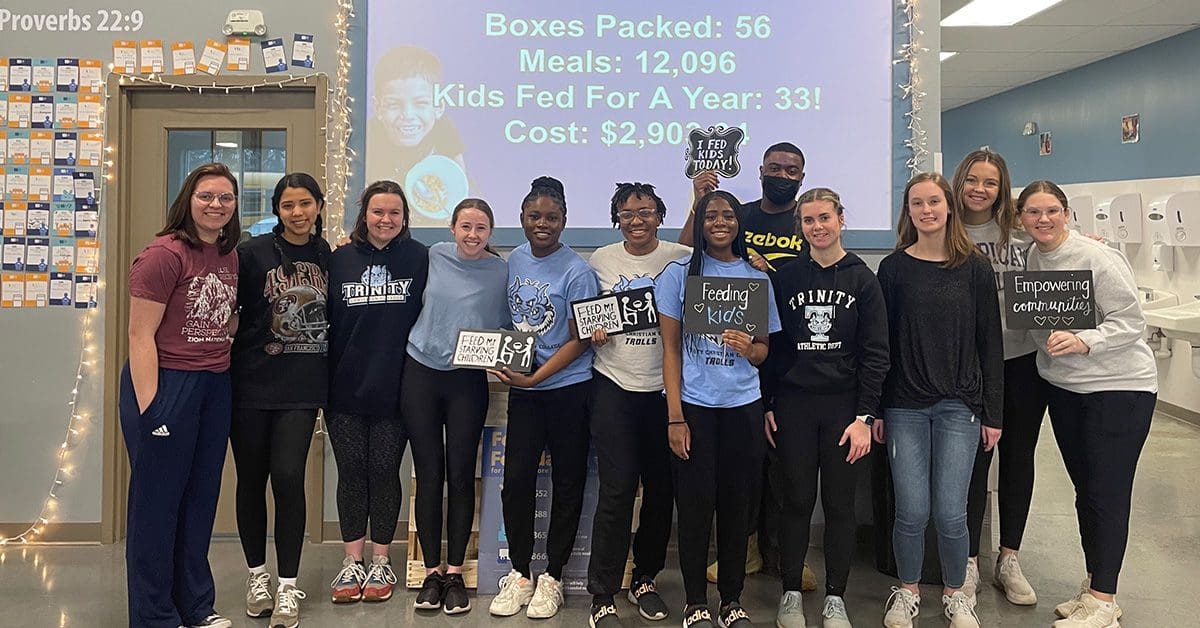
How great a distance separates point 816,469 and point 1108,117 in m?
6.62

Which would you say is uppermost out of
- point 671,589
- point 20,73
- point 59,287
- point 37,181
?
point 20,73

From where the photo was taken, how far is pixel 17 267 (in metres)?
3.53

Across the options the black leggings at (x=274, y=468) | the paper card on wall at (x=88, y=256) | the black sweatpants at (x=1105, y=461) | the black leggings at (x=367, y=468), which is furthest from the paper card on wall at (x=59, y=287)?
the black sweatpants at (x=1105, y=461)

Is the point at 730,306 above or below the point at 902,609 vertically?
above

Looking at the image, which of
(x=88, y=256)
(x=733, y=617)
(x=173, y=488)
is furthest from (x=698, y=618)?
(x=88, y=256)

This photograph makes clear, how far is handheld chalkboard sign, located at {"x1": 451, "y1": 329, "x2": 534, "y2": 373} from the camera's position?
8.69 feet

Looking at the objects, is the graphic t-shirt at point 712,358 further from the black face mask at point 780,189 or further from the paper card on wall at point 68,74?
the paper card on wall at point 68,74

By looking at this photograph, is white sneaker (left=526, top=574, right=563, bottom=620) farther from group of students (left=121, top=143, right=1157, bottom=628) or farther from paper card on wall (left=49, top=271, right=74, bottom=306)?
paper card on wall (left=49, top=271, right=74, bottom=306)

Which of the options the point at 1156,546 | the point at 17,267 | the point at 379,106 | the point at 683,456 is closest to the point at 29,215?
the point at 17,267

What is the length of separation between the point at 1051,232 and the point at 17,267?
4118mm

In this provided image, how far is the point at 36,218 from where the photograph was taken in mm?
3527

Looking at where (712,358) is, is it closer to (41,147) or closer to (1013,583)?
(1013,583)

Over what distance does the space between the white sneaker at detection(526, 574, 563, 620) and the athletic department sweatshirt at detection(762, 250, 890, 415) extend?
1088mm

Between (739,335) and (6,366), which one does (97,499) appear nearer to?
(6,366)
